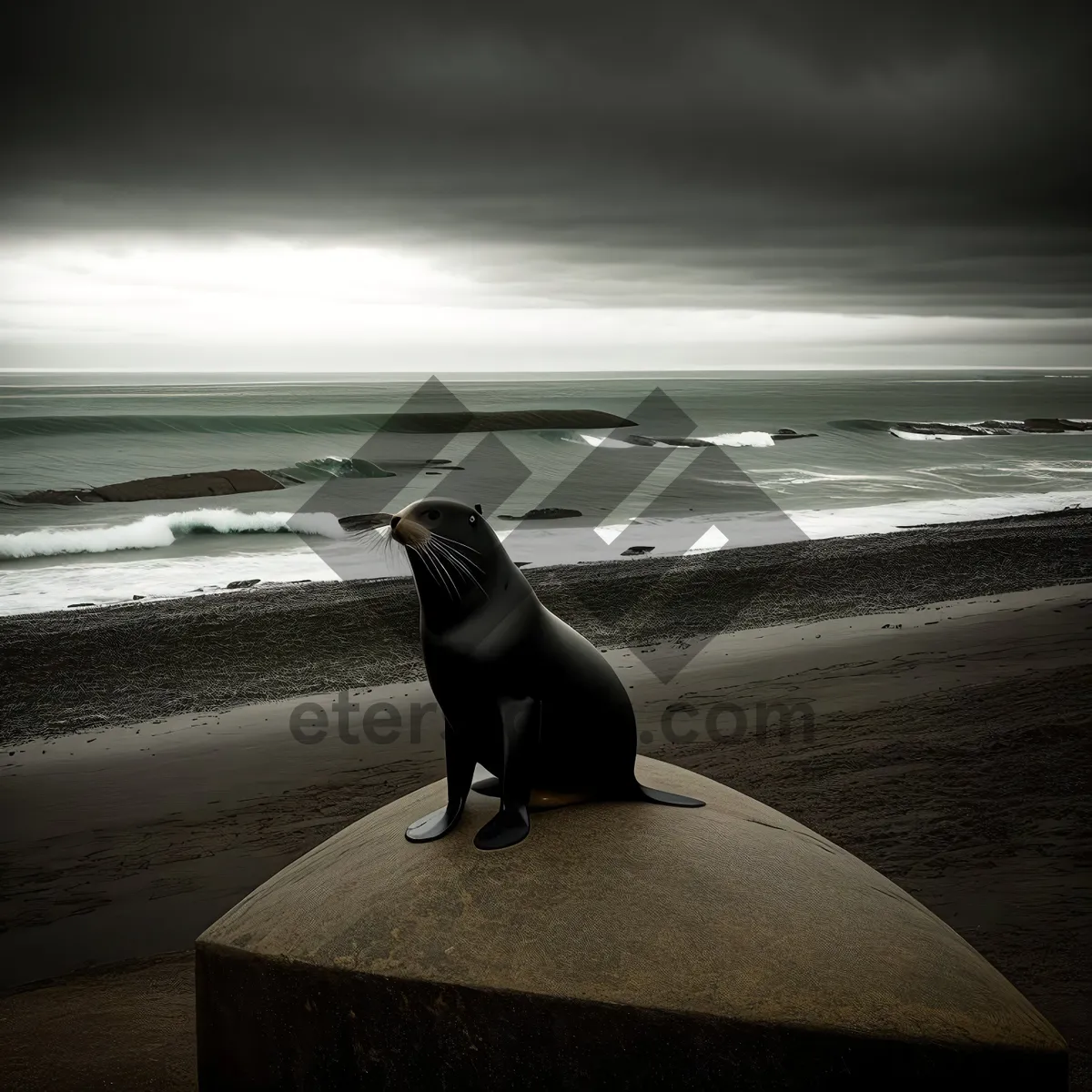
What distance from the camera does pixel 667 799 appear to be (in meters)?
3.63

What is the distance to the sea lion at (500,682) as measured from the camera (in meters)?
3.20

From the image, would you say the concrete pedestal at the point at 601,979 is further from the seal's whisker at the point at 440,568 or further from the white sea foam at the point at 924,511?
the white sea foam at the point at 924,511

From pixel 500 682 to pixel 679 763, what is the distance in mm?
3663

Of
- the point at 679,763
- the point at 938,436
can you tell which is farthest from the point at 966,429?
the point at 679,763

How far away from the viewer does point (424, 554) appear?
316 centimetres

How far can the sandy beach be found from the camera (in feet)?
14.6

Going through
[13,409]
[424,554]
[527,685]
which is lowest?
[13,409]

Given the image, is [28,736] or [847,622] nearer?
[28,736]

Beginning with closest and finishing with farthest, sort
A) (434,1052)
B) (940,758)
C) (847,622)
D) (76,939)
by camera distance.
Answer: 1. (434,1052)
2. (76,939)
3. (940,758)
4. (847,622)

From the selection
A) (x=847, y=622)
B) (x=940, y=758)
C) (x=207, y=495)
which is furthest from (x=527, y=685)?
(x=207, y=495)

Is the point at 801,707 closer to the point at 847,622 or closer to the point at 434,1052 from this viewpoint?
the point at 847,622

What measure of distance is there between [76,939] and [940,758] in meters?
5.08

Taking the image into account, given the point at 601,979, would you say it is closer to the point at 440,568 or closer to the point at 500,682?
the point at 500,682

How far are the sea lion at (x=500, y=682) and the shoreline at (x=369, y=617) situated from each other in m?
5.23
